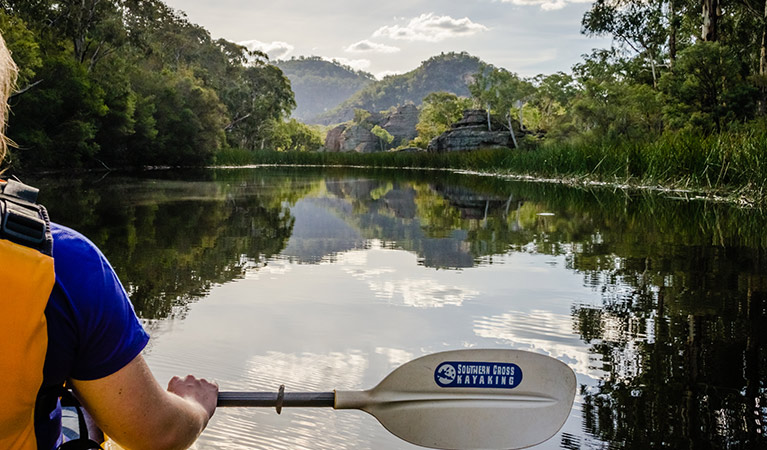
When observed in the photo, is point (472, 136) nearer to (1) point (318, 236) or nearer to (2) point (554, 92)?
(2) point (554, 92)

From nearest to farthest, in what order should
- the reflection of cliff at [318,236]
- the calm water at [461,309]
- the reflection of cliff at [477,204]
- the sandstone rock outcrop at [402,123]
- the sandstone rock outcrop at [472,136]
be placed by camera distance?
the calm water at [461,309]
the reflection of cliff at [318,236]
the reflection of cliff at [477,204]
the sandstone rock outcrop at [472,136]
the sandstone rock outcrop at [402,123]

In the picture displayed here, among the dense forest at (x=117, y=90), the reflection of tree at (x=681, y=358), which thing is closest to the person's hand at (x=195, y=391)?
the reflection of tree at (x=681, y=358)

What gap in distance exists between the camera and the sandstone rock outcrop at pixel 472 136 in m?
39.6

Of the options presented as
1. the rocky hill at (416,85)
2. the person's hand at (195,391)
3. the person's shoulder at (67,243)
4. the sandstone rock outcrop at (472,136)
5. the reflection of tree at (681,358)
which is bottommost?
the reflection of tree at (681,358)

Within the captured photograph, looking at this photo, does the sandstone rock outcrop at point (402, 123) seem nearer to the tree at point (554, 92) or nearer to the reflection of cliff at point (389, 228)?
the tree at point (554, 92)

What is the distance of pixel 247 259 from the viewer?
6.11m

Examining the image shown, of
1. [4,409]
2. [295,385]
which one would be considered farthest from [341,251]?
[4,409]

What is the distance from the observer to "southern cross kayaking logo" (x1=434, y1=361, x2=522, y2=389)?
→ 183 centimetres

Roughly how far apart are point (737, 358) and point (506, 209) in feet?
27.2

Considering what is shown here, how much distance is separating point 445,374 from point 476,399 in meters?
0.10

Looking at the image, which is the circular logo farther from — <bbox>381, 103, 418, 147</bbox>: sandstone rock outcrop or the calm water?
<bbox>381, 103, 418, 147</bbox>: sandstone rock outcrop

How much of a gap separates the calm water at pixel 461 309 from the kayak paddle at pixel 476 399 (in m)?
0.43

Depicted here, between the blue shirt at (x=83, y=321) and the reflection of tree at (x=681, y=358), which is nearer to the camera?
the blue shirt at (x=83, y=321)

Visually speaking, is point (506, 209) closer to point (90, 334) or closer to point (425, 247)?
point (425, 247)
